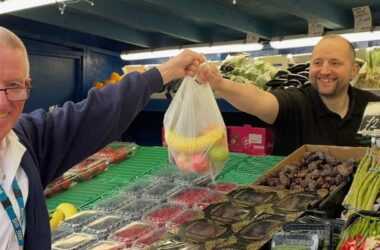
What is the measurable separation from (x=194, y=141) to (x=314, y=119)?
1229 millimetres

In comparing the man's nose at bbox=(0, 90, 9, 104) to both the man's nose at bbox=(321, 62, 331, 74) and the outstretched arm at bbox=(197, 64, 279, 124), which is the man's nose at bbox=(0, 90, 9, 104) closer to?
the outstretched arm at bbox=(197, 64, 279, 124)

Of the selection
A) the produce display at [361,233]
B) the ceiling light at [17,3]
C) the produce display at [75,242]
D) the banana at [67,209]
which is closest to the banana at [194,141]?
the produce display at [75,242]

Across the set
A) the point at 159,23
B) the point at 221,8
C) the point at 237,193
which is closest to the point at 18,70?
the point at 237,193

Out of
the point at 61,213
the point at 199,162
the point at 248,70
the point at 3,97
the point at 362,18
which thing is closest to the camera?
the point at 3,97

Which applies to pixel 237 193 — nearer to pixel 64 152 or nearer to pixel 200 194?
pixel 200 194

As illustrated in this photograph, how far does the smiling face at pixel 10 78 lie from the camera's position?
1189 millimetres

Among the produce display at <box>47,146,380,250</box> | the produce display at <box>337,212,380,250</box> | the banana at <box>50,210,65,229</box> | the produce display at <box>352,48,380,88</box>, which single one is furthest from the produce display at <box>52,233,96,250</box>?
the produce display at <box>352,48,380,88</box>

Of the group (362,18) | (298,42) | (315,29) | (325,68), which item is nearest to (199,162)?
(325,68)

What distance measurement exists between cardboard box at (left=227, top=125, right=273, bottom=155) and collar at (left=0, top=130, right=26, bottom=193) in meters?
2.95

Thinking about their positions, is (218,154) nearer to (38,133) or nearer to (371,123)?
(371,123)

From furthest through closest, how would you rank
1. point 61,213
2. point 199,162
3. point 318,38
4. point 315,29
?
point 315,29, point 318,38, point 61,213, point 199,162

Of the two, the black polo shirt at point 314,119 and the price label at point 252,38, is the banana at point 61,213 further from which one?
the price label at point 252,38

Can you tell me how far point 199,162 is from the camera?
220cm

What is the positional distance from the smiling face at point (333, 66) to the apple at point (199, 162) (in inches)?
47.6
